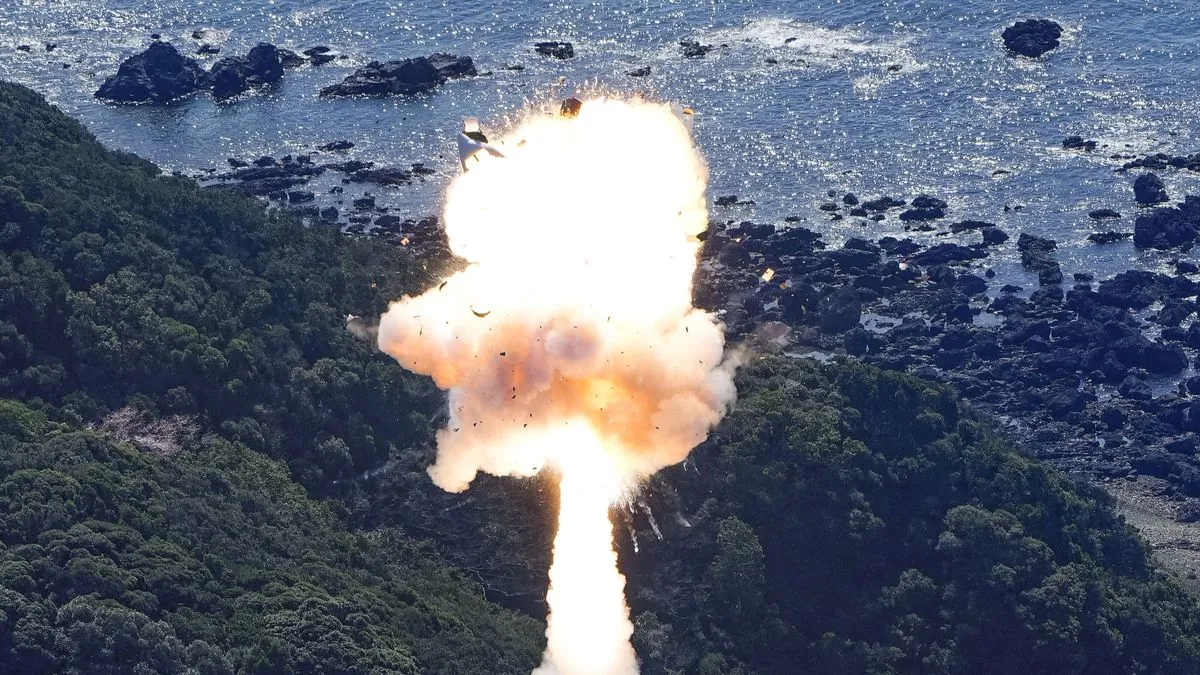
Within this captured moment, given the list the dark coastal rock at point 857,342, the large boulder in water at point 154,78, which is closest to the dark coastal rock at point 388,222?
the dark coastal rock at point 857,342

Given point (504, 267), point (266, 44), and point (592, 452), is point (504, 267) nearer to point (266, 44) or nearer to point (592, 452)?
point (592, 452)

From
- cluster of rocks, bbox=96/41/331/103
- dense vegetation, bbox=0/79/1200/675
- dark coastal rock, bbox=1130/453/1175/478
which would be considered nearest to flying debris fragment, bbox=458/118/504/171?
dense vegetation, bbox=0/79/1200/675

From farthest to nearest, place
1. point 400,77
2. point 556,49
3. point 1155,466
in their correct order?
point 556,49 < point 400,77 < point 1155,466

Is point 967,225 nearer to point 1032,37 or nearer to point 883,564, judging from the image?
point 1032,37

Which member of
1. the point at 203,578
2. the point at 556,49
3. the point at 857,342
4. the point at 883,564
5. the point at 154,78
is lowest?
the point at 154,78

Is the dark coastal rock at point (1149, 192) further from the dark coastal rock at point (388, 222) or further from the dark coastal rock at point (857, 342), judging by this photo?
the dark coastal rock at point (388, 222)

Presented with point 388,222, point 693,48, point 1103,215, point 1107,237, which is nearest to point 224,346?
point 388,222
